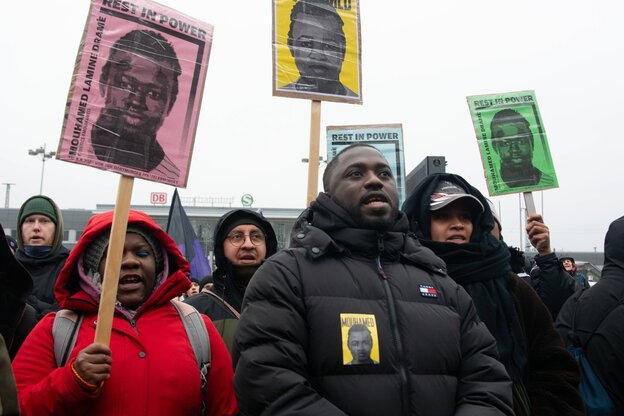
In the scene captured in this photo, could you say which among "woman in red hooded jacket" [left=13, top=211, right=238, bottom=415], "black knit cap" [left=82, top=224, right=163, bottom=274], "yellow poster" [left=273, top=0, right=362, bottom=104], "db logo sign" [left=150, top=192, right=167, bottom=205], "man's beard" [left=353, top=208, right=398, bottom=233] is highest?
"db logo sign" [left=150, top=192, right=167, bottom=205]

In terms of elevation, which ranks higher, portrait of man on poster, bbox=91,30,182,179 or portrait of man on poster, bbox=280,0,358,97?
portrait of man on poster, bbox=280,0,358,97

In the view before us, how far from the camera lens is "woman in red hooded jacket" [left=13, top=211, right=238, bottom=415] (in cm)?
229

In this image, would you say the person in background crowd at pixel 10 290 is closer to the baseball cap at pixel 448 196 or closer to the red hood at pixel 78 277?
the red hood at pixel 78 277

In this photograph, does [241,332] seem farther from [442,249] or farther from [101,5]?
[101,5]

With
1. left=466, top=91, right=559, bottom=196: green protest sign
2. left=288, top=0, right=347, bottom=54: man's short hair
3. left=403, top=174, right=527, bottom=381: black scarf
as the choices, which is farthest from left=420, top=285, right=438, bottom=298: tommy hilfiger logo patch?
left=288, top=0, right=347, bottom=54: man's short hair

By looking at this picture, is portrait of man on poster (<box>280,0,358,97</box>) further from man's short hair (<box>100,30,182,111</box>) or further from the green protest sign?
man's short hair (<box>100,30,182,111</box>)

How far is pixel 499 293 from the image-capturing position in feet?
9.83

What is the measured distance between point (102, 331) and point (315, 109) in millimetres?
2350

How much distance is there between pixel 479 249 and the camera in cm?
307

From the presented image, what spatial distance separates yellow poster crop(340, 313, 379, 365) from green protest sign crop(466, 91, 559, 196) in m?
2.46

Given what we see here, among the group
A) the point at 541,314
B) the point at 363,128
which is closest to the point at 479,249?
the point at 541,314

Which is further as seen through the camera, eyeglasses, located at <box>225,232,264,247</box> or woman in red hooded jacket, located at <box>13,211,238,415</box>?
eyeglasses, located at <box>225,232,264,247</box>

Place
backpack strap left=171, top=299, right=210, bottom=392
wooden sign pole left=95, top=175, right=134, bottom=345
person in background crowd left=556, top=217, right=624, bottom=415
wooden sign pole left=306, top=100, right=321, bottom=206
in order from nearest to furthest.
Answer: wooden sign pole left=95, top=175, right=134, bottom=345, backpack strap left=171, top=299, right=210, bottom=392, person in background crowd left=556, top=217, right=624, bottom=415, wooden sign pole left=306, top=100, right=321, bottom=206

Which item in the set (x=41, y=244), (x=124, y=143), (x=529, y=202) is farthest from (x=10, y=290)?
(x=529, y=202)
